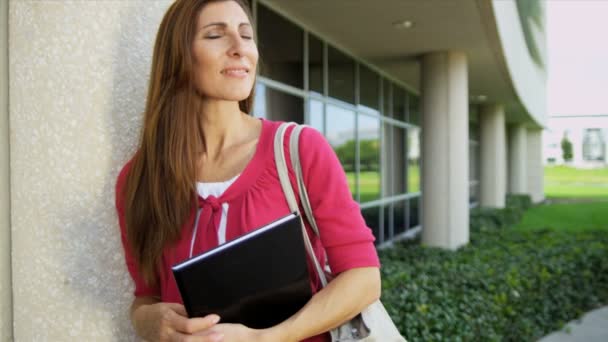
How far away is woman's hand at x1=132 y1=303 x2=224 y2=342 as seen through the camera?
1.27 m

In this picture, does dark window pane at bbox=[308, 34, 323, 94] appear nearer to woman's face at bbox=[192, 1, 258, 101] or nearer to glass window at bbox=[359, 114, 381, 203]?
glass window at bbox=[359, 114, 381, 203]

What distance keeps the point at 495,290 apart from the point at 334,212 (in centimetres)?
490

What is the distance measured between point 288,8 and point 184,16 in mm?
5786

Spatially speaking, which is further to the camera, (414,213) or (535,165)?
(535,165)

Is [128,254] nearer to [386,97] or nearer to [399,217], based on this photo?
[386,97]

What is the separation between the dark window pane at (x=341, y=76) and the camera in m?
9.24

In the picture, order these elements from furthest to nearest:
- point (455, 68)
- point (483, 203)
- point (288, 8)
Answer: point (483, 203) < point (455, 68) < point (288, 8)

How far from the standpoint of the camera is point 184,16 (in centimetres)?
151

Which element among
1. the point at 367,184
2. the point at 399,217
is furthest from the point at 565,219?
the point at 367,184

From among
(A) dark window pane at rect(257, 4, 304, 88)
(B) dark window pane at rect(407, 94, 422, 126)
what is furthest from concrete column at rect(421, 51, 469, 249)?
(B) dark window pane at rect(407, 94, 422, 126)

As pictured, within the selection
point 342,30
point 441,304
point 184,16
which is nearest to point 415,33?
point 342,30

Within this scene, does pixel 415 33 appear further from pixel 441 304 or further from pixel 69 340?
pixel 69 340

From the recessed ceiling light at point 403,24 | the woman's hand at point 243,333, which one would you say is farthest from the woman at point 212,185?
the recessed ceiling light at point 403,24

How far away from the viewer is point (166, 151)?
157 centimetres
